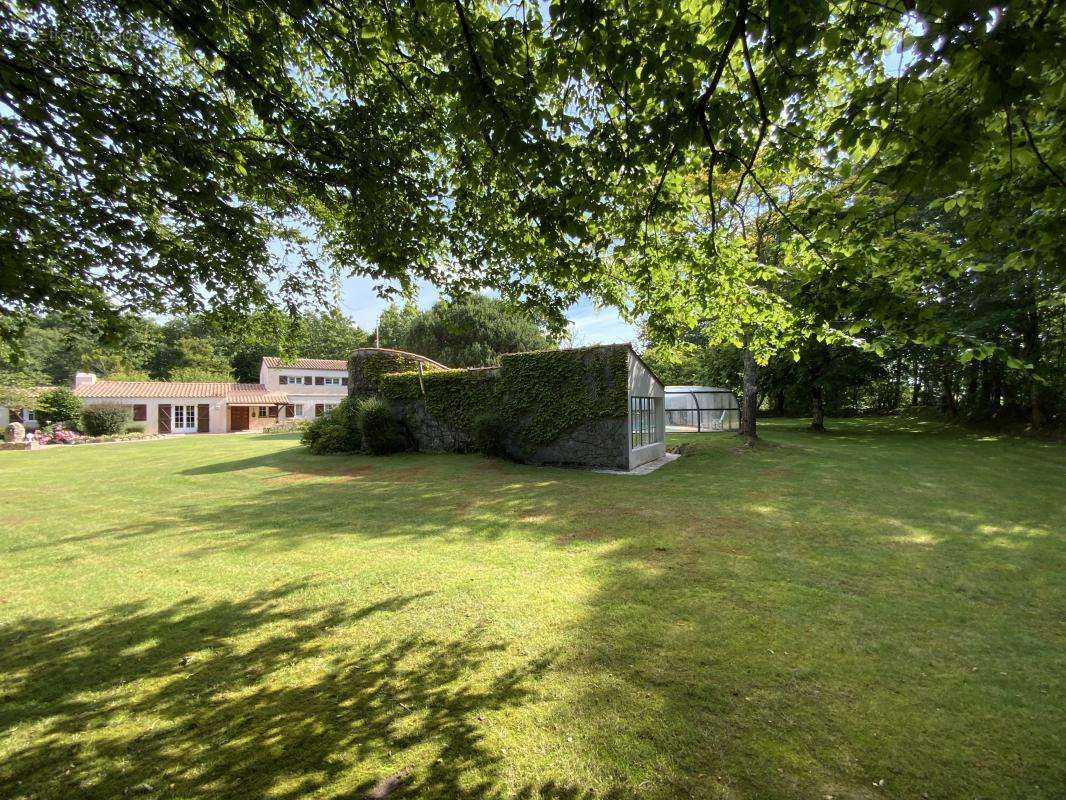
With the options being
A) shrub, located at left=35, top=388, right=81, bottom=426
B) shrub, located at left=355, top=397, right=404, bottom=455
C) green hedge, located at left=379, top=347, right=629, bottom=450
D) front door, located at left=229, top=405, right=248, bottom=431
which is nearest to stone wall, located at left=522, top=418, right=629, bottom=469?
green hedge, located at left=379, top=347, right=629, bottom=450

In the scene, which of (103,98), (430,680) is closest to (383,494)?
(430,680)

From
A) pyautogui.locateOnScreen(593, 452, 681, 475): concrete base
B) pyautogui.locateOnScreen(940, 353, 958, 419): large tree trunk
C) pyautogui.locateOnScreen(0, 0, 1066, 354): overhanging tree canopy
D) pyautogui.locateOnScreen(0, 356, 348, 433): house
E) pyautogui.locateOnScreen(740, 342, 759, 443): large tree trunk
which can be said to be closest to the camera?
pyautogui.locateOnScreen(0, 0, 1066, 354): overhanging tree canopy

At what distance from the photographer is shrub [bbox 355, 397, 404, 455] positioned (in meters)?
17.0

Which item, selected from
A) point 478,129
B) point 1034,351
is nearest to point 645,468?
point 478,129

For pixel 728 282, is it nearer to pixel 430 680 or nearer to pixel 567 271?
pixel 567 271

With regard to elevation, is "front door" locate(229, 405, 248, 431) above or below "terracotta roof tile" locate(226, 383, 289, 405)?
below

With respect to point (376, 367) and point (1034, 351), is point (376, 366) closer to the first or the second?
point (376, 367)

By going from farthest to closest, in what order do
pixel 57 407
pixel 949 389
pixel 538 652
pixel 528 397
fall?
pixel 57 407
pixel 949 389
pixel 528 397
pixel 538 652

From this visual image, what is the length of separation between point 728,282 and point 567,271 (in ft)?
8.33

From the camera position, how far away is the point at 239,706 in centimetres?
311

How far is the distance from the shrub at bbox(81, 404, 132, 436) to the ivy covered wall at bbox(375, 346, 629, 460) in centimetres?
2035

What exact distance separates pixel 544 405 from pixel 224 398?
1234 inches

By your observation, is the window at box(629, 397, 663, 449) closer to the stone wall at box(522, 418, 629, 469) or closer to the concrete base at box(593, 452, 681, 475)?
the stone wall at box(522, 418, 629, 469)

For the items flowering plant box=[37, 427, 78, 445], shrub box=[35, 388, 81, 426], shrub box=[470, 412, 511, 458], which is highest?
shrub box=[35, 388, 81, 426]
